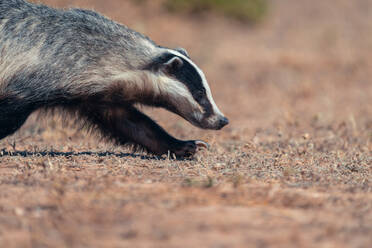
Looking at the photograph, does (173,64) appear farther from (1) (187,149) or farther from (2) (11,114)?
(2) (11,114)

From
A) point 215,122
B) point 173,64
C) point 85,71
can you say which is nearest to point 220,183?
point 215,122

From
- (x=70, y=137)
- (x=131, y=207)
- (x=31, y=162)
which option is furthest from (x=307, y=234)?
(x=70, y=137)

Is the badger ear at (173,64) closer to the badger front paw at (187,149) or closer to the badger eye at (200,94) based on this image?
the badger eye at (200,94)

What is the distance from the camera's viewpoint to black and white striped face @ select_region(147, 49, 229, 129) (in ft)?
16.2

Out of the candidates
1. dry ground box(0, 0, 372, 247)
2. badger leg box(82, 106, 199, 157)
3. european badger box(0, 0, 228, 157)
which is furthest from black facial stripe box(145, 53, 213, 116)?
dry ground box(0, 0, 372, 247)

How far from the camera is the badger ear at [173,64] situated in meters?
4.86

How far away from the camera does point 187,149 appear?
17.5 ft

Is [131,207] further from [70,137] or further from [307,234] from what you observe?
[70,137]

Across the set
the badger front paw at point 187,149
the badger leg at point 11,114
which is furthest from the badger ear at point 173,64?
the badger leg at point 11,114

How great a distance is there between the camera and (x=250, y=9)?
16031 millimetres

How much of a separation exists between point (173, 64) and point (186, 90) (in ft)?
0.87

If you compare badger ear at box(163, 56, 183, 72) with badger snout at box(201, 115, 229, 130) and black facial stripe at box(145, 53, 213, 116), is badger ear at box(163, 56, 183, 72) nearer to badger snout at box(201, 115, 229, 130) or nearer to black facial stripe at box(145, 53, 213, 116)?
black facial stripe at box(145, 53, 213, 116)

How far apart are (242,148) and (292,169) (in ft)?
4.69

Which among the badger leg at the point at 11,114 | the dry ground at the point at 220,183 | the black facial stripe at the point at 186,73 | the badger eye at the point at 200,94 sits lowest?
the dry ground at the point at 220,183
